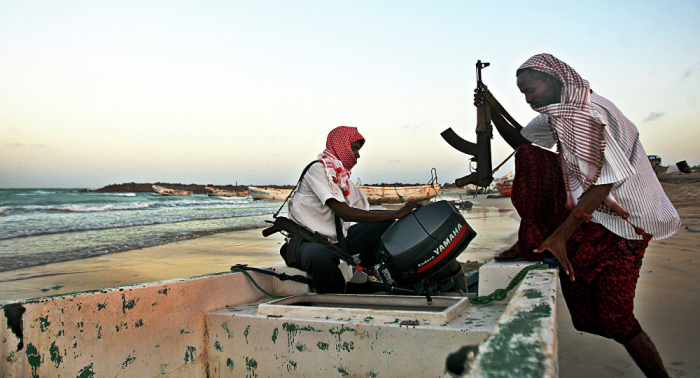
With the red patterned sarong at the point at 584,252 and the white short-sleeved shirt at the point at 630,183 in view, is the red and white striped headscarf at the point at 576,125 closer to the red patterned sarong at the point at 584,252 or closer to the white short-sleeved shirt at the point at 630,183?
the white short-sleeved shirt at the point at 630,183

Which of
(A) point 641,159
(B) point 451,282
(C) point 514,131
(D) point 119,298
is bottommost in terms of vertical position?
(B) point 451,282

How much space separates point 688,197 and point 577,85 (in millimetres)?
18688

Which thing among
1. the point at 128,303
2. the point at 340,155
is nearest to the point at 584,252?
the point at 340,155

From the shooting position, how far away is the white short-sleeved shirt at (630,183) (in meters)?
1.96

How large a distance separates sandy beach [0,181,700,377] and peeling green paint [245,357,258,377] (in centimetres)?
173

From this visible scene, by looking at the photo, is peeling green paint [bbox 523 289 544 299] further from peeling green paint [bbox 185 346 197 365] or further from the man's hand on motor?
peeling green paint [bbox 185 346 197 365]

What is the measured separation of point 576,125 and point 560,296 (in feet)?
8.93

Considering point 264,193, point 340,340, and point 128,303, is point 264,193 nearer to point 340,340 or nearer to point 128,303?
point 128,303

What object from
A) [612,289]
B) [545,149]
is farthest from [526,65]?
[612,289]

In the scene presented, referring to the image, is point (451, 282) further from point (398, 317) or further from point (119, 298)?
point (119, 298)

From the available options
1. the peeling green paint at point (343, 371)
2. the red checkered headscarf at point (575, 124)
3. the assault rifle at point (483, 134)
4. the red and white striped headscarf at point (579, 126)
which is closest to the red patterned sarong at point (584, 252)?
the red and white striped headscarf at point (579, 126)

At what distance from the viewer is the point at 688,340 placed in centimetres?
286

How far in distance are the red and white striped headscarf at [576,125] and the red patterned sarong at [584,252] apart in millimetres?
222

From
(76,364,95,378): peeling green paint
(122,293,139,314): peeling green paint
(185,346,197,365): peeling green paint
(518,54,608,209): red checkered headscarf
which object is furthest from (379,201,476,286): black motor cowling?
(76,364,95,378): peeling green paint
